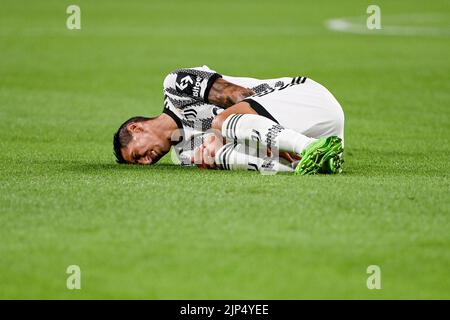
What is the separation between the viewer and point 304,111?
9.18 meters

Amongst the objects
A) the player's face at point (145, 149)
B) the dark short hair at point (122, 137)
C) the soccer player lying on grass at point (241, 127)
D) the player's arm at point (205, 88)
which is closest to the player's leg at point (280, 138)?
the soccer player lying on grass at point (241, 127)

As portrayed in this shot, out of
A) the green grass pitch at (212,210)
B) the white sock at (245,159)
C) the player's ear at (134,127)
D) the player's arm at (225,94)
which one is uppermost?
the player's arm at (225,94)

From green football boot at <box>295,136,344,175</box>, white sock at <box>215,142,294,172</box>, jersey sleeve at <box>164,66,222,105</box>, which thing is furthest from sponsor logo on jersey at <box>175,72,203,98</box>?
green football boot at <box>295,136,344,175</box>

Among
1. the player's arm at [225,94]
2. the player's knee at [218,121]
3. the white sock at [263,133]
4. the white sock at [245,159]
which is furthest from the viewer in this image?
the player's arm at [225,94]

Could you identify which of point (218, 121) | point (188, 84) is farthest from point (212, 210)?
point (188, 84)

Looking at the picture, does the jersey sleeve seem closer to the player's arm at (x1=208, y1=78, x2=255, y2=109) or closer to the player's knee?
the player's arm at (x1=208, y1=78, x2=255, y2=109)

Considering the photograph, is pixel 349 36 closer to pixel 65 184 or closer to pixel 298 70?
pixel 298 70

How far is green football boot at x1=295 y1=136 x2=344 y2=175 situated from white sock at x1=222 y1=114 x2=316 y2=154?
0.09 metres

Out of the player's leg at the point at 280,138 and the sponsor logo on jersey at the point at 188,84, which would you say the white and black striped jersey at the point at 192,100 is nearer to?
the sponsor logo on jersey at the point at 188,84

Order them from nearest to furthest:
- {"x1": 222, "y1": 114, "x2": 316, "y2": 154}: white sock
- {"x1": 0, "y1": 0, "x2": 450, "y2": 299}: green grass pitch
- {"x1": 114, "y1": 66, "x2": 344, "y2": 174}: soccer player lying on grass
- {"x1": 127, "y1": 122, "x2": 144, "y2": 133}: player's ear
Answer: {"x1": 0, "y1": 0, "x2": 450, "y2": 299}: green grass pitch
{"x1": 222, "y1": 114, "x2": 316, "y2": 154}: white sock
{"x1": 114, "y1": 66, "x2": 344, "y2": 174}: soccer player lying on grass
{"x1": 127, "y1": 122, "x2": 144, "y2": 133}: player's ear

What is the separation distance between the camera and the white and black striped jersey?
31.3 ft

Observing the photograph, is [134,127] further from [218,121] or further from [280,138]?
[280,138]

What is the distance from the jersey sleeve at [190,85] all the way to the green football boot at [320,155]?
1.23m

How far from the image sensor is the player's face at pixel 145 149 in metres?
9.69
